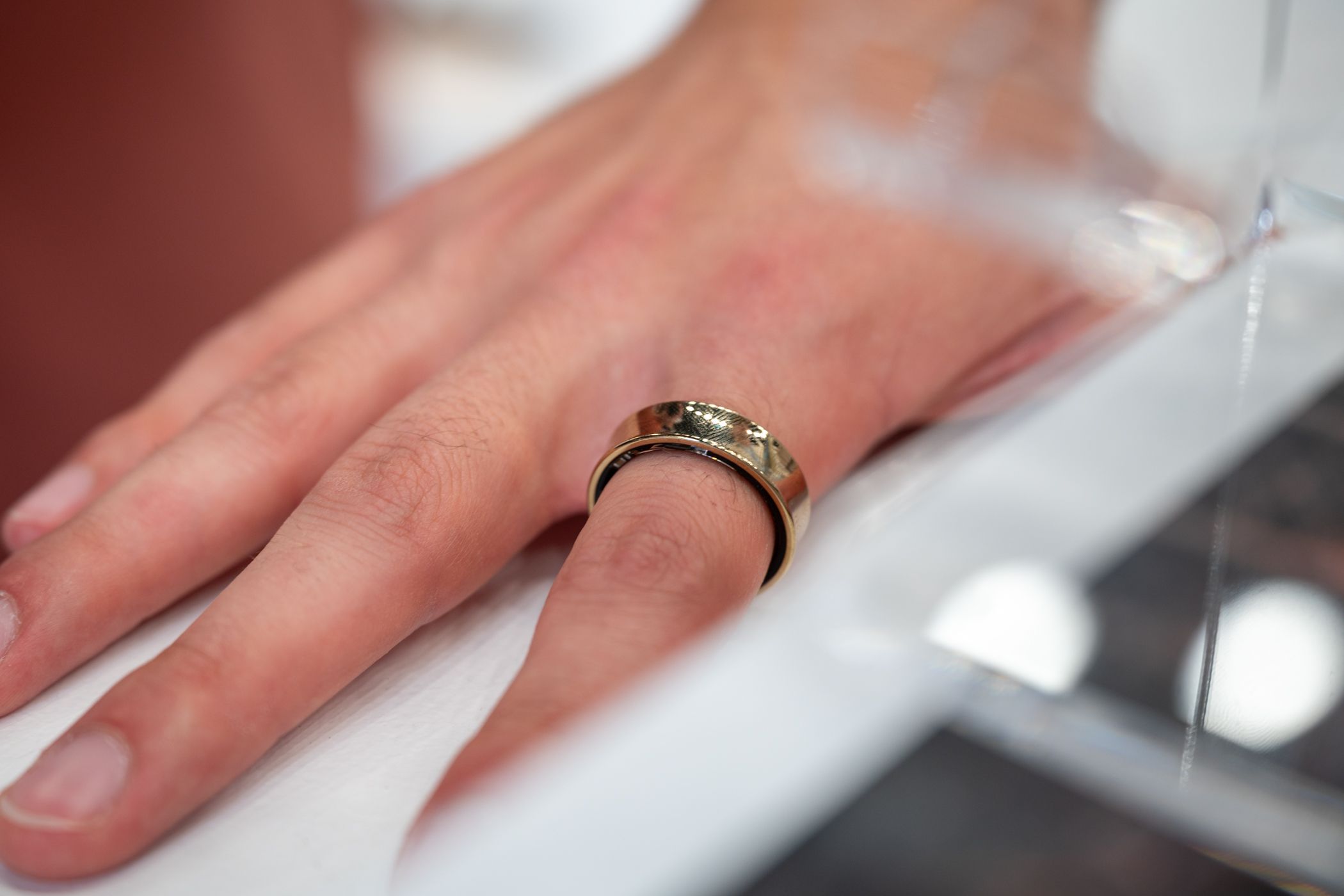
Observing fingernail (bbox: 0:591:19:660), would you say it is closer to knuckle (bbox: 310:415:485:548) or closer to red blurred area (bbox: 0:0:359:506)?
knuckle (bbox: 310:415:485:548)

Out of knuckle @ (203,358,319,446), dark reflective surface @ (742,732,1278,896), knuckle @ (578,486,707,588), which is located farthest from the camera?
knuckle @ (203,358,319,446)

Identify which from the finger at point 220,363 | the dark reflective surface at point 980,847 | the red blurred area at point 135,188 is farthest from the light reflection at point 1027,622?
the red blurred area at point 135,188

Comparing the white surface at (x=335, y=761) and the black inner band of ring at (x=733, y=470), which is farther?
the black inner band of ring at (x=733, y=470)

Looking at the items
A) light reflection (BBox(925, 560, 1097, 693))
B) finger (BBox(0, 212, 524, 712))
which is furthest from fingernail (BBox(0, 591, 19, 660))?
light reflection (BBox(925, 560, 1097, 693))

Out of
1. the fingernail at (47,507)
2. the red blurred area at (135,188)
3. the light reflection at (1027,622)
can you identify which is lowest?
the light reflection at (1027,622)

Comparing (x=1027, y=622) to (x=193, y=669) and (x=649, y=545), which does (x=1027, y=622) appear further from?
(x=193, y=669)

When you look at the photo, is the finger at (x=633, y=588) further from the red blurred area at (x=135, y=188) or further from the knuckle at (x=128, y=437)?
the red blurred area at (x=135, y=188)

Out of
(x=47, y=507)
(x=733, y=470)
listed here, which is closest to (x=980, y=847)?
(x=733, y=470)

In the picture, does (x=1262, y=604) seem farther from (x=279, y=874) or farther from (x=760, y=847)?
(x=279, y=874)
